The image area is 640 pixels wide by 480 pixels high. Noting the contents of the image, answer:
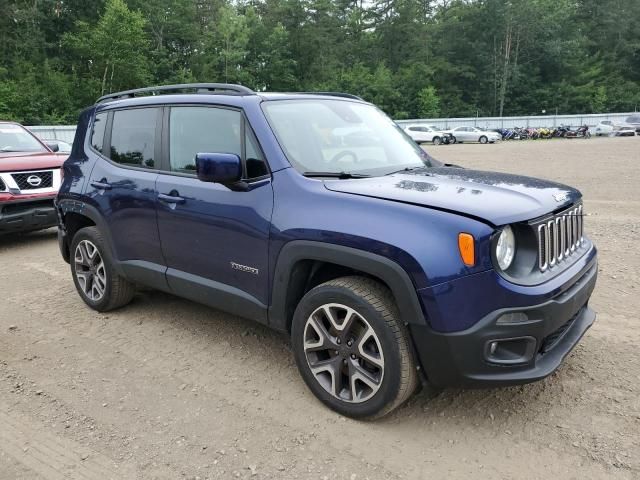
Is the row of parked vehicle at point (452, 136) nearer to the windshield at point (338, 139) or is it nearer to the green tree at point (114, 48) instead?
the green tree at point (114, 48)

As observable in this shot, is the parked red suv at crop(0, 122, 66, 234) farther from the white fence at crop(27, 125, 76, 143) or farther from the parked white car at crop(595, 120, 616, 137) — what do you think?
the parked white car at crop(595, 120, 616, 137)

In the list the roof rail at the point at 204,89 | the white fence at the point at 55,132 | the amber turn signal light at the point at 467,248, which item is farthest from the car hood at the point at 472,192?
the white fence at the point at 55,132

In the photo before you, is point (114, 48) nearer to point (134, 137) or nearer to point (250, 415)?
point (134, 137)

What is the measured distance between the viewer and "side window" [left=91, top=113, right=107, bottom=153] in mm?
4629

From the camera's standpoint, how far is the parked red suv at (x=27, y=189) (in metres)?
7.16

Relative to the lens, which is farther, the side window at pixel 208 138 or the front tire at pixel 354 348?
the side window at pixel 208 138

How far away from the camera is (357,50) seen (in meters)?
69.1

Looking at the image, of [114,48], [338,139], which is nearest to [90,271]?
[338,139]

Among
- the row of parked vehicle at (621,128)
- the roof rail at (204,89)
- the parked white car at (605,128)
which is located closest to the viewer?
the roof rail at (204,89)

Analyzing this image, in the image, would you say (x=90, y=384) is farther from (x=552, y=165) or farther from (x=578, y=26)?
(x=578, y=26)

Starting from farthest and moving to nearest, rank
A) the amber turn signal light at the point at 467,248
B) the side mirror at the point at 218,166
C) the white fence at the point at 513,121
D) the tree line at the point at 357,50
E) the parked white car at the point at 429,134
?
1. the white fence at the point at 513,121
2. the tree line at the point at 357,50
3. the parked white car at the point at 429,134
4. the side mirror at the point at 218,166
5. the amber turn signal light at the point at 467,248

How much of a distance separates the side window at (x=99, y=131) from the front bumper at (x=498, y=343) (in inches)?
133

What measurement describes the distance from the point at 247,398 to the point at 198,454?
1.88 ft

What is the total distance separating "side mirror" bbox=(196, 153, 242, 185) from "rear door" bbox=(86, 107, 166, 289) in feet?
3.07
